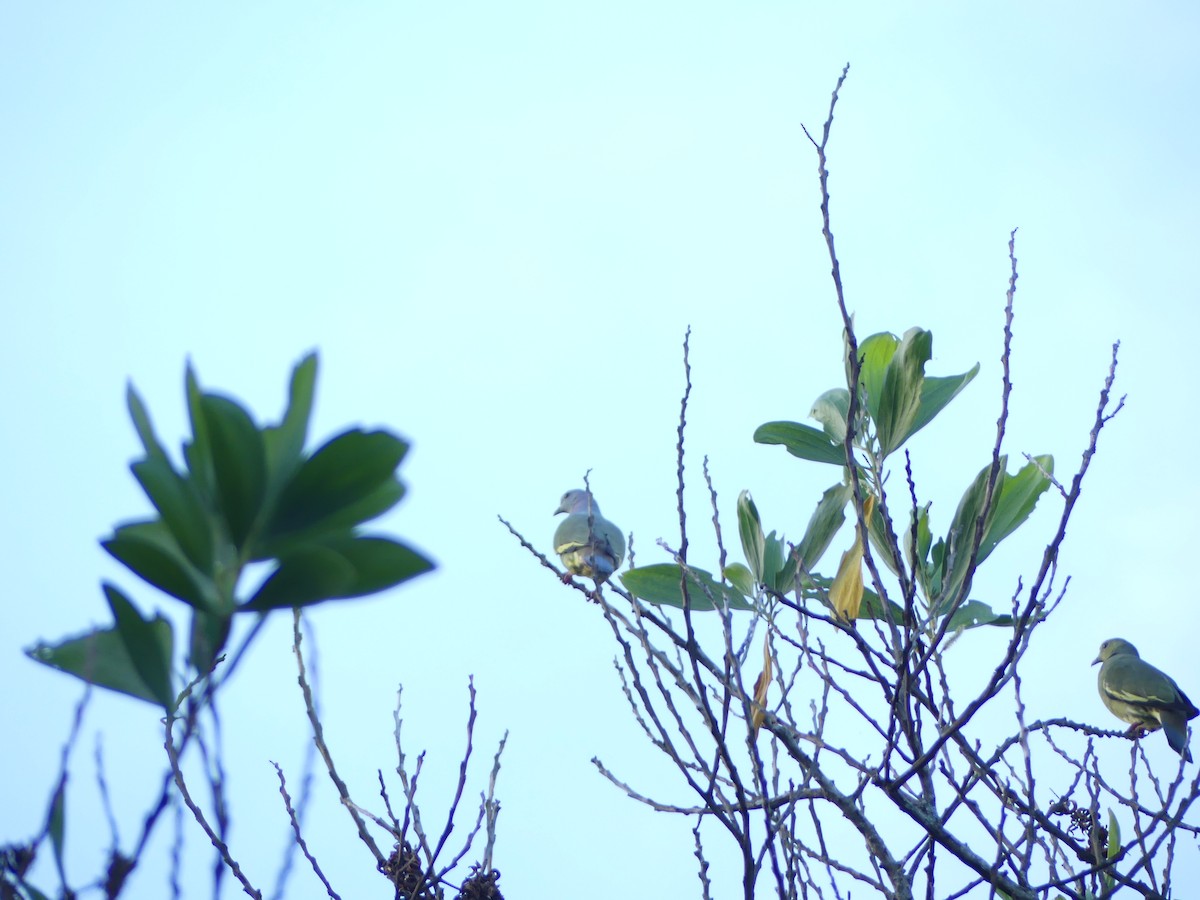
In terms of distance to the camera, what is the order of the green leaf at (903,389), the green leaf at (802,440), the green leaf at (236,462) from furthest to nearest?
the green leaf at (802,440), the green leaf at (903,389), the green leaf at (236,462)

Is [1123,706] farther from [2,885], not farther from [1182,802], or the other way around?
[2,885]

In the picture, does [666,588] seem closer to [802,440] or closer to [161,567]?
[802,440]

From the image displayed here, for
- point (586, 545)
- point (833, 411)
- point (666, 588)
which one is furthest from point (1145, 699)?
point (666, 588)

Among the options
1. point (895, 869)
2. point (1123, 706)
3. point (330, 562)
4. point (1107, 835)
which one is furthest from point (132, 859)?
point (1123, 706)

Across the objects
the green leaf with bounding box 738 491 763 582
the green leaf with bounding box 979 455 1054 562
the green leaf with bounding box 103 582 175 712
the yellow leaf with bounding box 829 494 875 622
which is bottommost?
the green leaf with bounding box 103 582 175 712

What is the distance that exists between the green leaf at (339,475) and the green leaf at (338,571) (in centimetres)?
3

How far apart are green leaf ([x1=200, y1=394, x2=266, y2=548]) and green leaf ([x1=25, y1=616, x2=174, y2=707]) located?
4.6 inches

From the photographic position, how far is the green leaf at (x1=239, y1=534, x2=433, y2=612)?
0.78 metres

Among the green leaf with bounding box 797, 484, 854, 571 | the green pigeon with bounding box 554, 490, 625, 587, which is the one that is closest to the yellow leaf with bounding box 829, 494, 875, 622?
the green leaf with bounding box 797, 484, 854, 571

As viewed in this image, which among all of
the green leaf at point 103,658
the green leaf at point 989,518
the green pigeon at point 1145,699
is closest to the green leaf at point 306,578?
the green leaf at point 103,658

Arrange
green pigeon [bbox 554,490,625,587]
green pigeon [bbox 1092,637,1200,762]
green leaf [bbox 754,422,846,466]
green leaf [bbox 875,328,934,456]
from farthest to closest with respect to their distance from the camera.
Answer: green pigeon [bbox 554,490,625,587] → green pigeon [bbox 1092,637,1200,762] → green leaf [bbox 754,422,846,466] → green leaf [bbox 875,328,934,456]

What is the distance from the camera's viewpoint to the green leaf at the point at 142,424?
76cm

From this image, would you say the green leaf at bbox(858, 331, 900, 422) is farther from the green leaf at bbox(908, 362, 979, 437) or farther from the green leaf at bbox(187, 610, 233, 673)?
the green leaf at bbox(187, 610, 233, 673)

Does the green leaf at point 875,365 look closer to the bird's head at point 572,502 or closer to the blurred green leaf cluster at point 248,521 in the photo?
the blurred green leaf cluster at point 248,521
